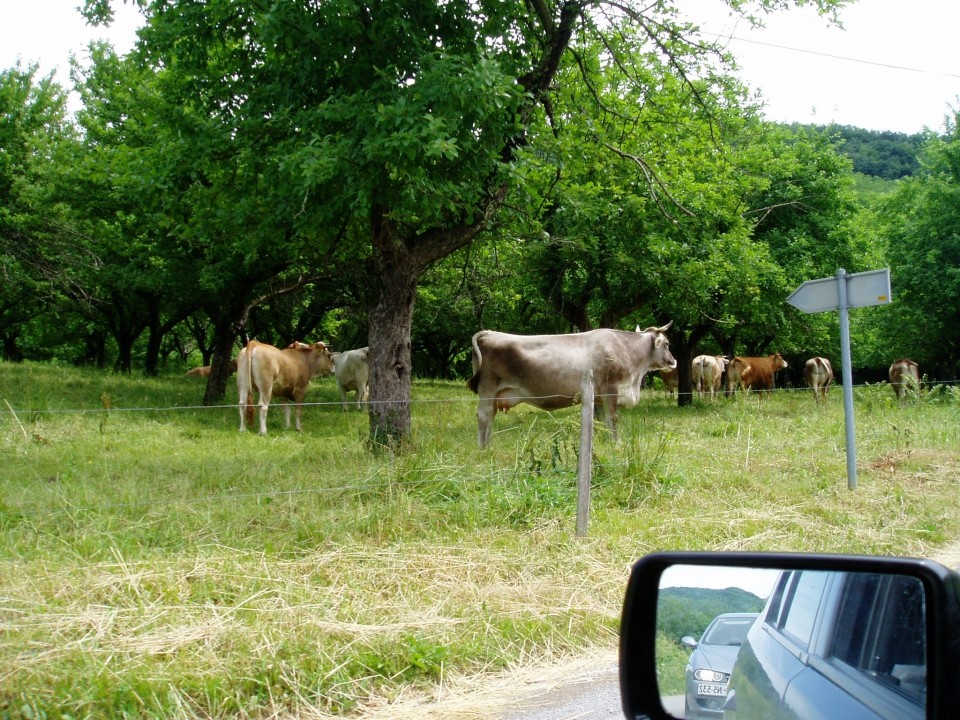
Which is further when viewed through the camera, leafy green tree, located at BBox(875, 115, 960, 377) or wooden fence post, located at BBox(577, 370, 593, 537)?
leafy green tree, located at BBox(875, 115, 960, 377)

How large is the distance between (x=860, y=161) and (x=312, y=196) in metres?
72.2

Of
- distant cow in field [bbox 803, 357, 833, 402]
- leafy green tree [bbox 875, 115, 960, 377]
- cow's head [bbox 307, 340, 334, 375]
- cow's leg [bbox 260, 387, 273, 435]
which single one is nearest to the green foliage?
leafy green tree [bbox 875, 115, 960, 377]

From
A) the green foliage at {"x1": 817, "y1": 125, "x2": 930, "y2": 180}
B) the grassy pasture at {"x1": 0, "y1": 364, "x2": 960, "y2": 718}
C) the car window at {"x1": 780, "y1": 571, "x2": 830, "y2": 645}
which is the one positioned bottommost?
the grassy pasture at {"x1": 0, "y1": 364, "x2": 960, "y2": 718}

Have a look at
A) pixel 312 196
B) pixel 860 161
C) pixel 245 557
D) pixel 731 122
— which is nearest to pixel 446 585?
pixel 245 557

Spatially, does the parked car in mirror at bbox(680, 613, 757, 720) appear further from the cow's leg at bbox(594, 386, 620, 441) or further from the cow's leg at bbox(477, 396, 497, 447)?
the cow's leg at bbox(477, 396, 497, 447)

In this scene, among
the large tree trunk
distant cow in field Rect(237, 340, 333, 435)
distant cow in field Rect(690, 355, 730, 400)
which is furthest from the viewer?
distant cow in field Rect(690, 355, 730, 400)

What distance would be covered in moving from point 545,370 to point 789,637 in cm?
1072

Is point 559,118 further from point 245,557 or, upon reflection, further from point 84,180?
point 84,180

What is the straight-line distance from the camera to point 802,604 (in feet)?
6.64

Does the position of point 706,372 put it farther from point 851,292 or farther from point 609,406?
point 851,292

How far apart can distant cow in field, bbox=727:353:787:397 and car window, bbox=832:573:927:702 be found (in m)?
27.1

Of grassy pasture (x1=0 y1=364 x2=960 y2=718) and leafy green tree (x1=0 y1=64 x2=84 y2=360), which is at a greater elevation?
leafy green tree (x1=0 y1=64 x2=84 y2=360)

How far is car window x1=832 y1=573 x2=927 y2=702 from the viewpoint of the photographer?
5.03ft

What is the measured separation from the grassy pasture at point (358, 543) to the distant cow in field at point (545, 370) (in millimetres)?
862
